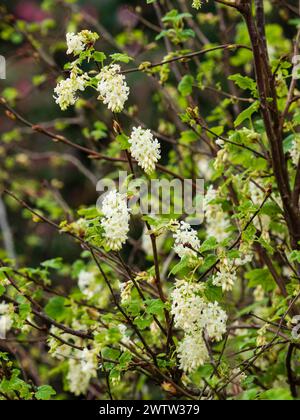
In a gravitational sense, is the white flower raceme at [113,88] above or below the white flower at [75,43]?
below

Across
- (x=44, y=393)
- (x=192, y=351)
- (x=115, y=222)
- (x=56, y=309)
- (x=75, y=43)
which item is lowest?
(x=44, y=393)

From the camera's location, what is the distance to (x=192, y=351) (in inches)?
87.0

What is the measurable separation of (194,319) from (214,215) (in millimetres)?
788

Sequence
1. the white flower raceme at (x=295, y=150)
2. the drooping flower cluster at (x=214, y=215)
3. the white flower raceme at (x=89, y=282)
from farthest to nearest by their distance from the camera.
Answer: the white flower raceme at (x=89, y=282) → the drooping flower cluster at (x=214, y=215) → the white flower raceme at (x=295, y=150)

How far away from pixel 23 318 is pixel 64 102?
788mm

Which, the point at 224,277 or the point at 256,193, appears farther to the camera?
the point at 256,193

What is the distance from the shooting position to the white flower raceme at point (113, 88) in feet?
6.56

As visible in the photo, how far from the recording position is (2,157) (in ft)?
20.1

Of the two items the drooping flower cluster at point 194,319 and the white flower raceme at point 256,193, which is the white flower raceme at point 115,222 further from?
the white flower raceme at point 256,193

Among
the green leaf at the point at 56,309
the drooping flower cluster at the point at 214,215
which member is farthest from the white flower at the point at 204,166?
the green leaf at the point at 56,309

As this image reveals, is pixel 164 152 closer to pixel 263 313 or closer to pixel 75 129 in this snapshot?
pixel 75 129

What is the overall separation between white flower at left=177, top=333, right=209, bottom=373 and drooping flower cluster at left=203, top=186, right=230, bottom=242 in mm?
397

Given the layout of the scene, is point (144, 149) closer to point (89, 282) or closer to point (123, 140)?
point (123, 140)

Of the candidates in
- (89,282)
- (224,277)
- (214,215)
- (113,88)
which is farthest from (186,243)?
(89,282)
